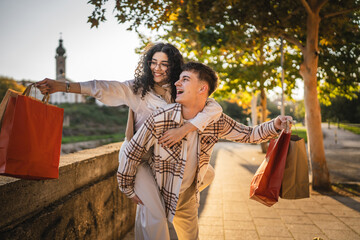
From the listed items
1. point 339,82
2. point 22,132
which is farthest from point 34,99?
point 339,82

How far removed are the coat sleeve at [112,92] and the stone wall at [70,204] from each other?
716mm

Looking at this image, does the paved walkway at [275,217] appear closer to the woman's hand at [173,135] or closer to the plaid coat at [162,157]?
the plaid coat at [162,157]

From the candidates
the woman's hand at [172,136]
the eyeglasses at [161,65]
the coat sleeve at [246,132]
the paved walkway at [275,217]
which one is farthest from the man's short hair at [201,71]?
the paved walkway at [275,217]

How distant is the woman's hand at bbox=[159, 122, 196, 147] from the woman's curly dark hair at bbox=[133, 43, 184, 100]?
0.50m

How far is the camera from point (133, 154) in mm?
2193

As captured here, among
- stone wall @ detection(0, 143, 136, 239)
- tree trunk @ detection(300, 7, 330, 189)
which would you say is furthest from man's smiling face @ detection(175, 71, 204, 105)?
tree trunk @ detection(300, 7, 330, 189)

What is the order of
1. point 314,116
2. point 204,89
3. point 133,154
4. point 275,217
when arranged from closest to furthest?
1. point 133,154
2. point 204,89
3. point 275,217
4. point 314,116

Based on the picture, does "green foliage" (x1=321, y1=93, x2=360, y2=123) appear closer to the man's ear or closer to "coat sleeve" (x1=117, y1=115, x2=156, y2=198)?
the man's ear

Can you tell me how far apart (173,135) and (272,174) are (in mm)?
992

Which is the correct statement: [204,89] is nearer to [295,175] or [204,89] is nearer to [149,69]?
[149,69]

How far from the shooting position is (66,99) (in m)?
79.2

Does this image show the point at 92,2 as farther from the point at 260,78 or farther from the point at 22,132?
the point at 260,78

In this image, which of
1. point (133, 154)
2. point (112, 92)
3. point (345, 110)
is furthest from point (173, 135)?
point (345, 110)

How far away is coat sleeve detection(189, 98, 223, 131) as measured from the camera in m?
2.29
